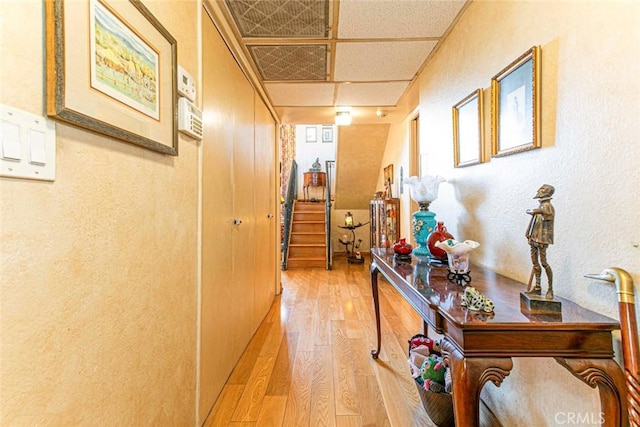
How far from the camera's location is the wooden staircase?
558 cm

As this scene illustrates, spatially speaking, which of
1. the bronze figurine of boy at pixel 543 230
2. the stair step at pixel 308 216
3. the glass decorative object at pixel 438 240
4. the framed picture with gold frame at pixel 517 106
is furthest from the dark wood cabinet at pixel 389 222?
the bronze figurine of boy at pixel 543 230

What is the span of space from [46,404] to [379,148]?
5373 mm

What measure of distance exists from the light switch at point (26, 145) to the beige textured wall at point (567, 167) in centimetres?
148

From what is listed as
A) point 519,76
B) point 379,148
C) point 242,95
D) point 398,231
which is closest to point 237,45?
point 242,95

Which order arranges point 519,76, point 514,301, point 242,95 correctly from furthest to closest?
point 242,95 → point 519,76 → point 514,301

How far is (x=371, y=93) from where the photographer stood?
9.81ft

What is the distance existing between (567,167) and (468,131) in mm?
764

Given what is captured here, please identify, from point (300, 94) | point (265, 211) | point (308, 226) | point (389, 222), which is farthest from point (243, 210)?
point (308, 226)

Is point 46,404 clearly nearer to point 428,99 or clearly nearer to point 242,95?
point 242,95

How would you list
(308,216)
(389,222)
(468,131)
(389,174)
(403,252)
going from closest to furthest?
1. (468,131)
2. (403,252)
3. (389,222)
4. (389,174)
5. (308,216)

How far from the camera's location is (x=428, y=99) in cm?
240

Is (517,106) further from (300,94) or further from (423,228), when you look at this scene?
(300,94)

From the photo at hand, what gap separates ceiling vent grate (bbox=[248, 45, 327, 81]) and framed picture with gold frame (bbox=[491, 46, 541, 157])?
1.24 m

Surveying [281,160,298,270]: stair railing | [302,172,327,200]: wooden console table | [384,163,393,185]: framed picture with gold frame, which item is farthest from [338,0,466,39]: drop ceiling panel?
[302,172,327,200]: wooden console table
